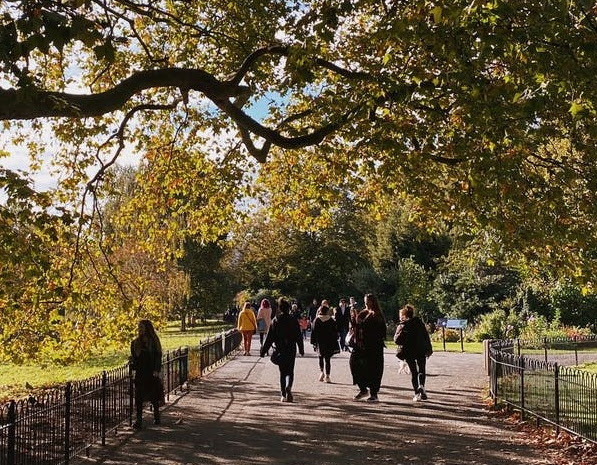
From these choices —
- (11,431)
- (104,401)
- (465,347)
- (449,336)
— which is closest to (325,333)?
(104,401)

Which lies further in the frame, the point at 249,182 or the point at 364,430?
the point at 249,182

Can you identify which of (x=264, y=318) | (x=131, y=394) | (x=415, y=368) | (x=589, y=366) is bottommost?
(x=589, y=366)

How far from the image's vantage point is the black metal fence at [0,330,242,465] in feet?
24.7

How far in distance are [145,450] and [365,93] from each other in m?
6.01

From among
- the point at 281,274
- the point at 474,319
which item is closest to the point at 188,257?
the point at 281,274

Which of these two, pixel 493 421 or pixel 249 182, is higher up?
pixel 249 182

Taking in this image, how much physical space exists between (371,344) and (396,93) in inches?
223

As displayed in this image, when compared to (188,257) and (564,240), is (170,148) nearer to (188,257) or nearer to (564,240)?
(564,240)

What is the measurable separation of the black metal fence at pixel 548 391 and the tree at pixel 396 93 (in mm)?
2374

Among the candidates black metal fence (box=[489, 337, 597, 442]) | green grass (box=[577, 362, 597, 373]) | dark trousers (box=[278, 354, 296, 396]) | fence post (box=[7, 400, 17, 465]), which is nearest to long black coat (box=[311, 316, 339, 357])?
dark trousers (box=[278, 354, 296, 396])

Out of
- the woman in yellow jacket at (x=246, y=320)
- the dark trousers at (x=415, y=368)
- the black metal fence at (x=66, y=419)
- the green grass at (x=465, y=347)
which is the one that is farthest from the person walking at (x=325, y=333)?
the green grass at (x=465, y=347)

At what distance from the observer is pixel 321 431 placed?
10.8 meters

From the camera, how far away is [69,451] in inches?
357

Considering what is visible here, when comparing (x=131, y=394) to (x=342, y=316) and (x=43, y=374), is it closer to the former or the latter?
(x=342, y=316)
